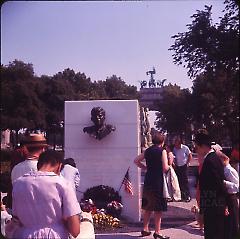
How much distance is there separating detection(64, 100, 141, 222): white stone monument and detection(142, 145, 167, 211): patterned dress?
55.4 inches

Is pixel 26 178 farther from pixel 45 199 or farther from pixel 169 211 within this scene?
pixel 169 211

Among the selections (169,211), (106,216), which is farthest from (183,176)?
(106,216)

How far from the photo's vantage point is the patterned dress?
614cm

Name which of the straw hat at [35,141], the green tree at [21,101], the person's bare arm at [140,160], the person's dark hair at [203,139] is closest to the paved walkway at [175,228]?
the person's bare arm at [140,160]

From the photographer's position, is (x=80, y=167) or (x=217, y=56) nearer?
(x=80, y=167)

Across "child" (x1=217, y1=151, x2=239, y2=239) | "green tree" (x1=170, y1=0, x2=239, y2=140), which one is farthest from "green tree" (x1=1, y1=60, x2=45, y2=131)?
"child" (x1=217, y1=151, x2=239, y2=239)

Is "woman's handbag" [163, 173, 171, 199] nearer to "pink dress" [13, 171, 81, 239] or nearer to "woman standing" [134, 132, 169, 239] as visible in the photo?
"woman standing" [134, 132, 169, 239]

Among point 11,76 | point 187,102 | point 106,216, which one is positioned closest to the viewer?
point 106,216

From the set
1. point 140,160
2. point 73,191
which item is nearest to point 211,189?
point 73,191

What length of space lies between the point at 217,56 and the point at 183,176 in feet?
8.31

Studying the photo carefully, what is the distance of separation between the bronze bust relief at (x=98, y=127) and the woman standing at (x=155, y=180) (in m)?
1.31

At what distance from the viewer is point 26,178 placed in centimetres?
312

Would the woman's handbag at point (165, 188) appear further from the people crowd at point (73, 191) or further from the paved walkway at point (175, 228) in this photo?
the paved walkway at point (175, 228)

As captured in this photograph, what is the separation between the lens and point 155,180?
623 cm
